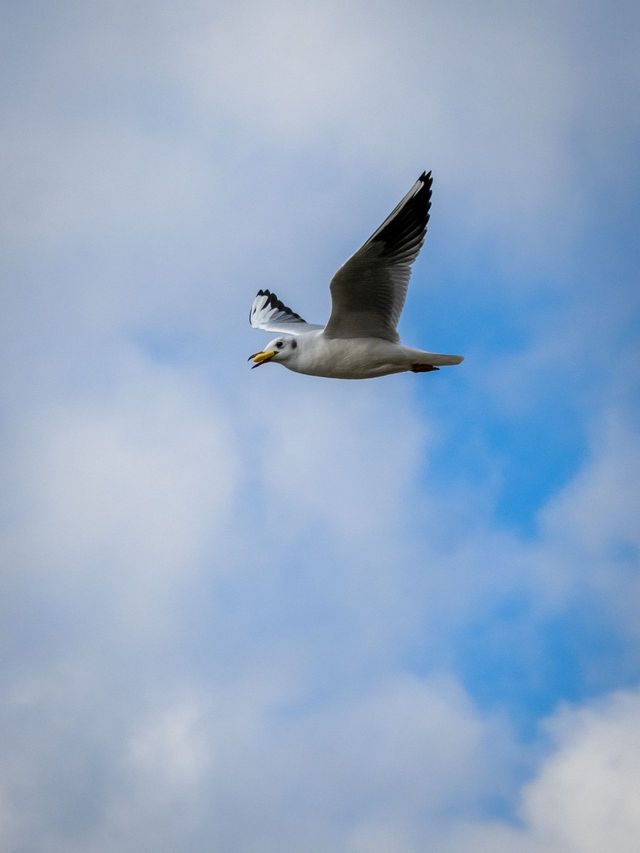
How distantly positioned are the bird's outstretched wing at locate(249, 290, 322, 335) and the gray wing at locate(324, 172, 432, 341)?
215 cm

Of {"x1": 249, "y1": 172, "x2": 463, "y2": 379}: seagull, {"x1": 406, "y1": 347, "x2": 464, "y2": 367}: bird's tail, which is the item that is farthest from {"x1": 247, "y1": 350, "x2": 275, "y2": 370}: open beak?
{"x1": 406, "y1": 347, "x2": 464, "y2": 367}: bird's tail

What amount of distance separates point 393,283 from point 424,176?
4.99 ft

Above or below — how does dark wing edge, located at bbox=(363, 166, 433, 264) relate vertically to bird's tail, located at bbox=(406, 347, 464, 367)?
above

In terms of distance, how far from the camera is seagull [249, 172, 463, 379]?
18.2 metres

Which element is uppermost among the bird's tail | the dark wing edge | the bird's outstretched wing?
the bird's outstretched wing

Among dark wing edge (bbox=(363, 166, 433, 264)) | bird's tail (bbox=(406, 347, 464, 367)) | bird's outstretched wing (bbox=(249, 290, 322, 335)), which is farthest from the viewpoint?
bird's outstretched wing (bbox=(249, 290, 322, 335))

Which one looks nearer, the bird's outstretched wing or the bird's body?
the bird's body

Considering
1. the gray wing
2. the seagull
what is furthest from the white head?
the gray wing

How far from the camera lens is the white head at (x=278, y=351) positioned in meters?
20.0

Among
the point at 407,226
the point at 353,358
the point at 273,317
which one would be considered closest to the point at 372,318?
the point at 353,358

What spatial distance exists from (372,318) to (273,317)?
17.9 feet

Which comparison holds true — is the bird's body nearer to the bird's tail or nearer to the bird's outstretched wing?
the bird's tail

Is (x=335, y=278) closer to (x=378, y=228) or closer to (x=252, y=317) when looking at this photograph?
(x=378, y=228)

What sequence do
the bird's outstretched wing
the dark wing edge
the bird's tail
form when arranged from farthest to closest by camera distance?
the bird's outstretched wing → the bird's tail → the dark wing edge
